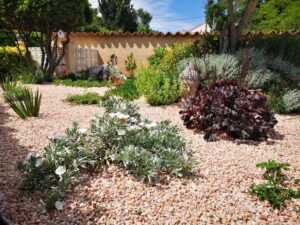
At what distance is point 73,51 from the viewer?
46.0ft

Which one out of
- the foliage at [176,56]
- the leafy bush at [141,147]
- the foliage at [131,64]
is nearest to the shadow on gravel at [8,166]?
the leafy bush at [141,147]

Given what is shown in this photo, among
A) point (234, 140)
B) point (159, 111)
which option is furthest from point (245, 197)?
point (159, 111)

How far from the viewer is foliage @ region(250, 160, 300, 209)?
2.95 meters

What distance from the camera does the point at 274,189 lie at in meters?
3.05

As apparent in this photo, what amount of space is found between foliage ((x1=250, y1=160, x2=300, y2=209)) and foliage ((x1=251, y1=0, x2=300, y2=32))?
15943mm

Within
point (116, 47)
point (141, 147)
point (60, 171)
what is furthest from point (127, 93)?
point (116, 47)

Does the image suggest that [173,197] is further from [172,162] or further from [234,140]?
[234,140]

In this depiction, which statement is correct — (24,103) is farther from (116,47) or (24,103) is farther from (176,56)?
(116,47)

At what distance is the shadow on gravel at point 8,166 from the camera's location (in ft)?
8.53

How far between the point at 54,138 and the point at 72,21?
8.51 metres

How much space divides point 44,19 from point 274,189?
8927 mm

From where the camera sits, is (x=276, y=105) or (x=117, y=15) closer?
(x=276, y=105)

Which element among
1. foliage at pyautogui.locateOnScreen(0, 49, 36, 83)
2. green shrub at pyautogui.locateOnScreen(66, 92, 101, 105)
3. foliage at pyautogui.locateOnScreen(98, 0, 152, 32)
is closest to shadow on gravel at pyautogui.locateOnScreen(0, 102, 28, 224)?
green shrub at pyautogui.locateOnScreen(66, 92, 101, 105)

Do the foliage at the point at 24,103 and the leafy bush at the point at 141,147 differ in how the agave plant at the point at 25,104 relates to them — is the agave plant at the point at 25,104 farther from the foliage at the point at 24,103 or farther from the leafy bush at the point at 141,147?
the leafy bush at the point at 141,147
